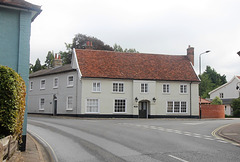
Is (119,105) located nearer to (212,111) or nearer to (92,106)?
(92,106)

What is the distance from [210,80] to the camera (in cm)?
9488

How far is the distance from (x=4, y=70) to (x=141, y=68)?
106 ft

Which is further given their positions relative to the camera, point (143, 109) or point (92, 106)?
point (143, 109)

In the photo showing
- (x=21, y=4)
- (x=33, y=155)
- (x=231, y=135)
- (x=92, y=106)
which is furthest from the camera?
(x=92, y=106)

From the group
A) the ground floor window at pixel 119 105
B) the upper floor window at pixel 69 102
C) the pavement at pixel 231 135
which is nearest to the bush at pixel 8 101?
the pavement at pixel 231 135

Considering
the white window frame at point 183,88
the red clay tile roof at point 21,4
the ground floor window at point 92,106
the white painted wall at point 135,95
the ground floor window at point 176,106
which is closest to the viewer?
the red clay tile roof at point 21,4

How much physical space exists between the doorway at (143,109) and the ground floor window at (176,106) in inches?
124

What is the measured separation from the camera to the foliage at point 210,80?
9029 centimetres

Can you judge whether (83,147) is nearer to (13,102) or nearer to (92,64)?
(13,102)

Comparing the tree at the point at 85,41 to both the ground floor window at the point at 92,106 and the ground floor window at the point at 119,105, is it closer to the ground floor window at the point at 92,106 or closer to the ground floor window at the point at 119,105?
the ground floor window at the point at 119,105

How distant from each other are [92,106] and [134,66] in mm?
8387

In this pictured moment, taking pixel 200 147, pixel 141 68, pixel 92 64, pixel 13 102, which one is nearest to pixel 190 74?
pixel 141 68

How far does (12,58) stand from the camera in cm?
1148

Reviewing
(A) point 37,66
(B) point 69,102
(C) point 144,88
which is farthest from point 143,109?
(A) point 37,66
